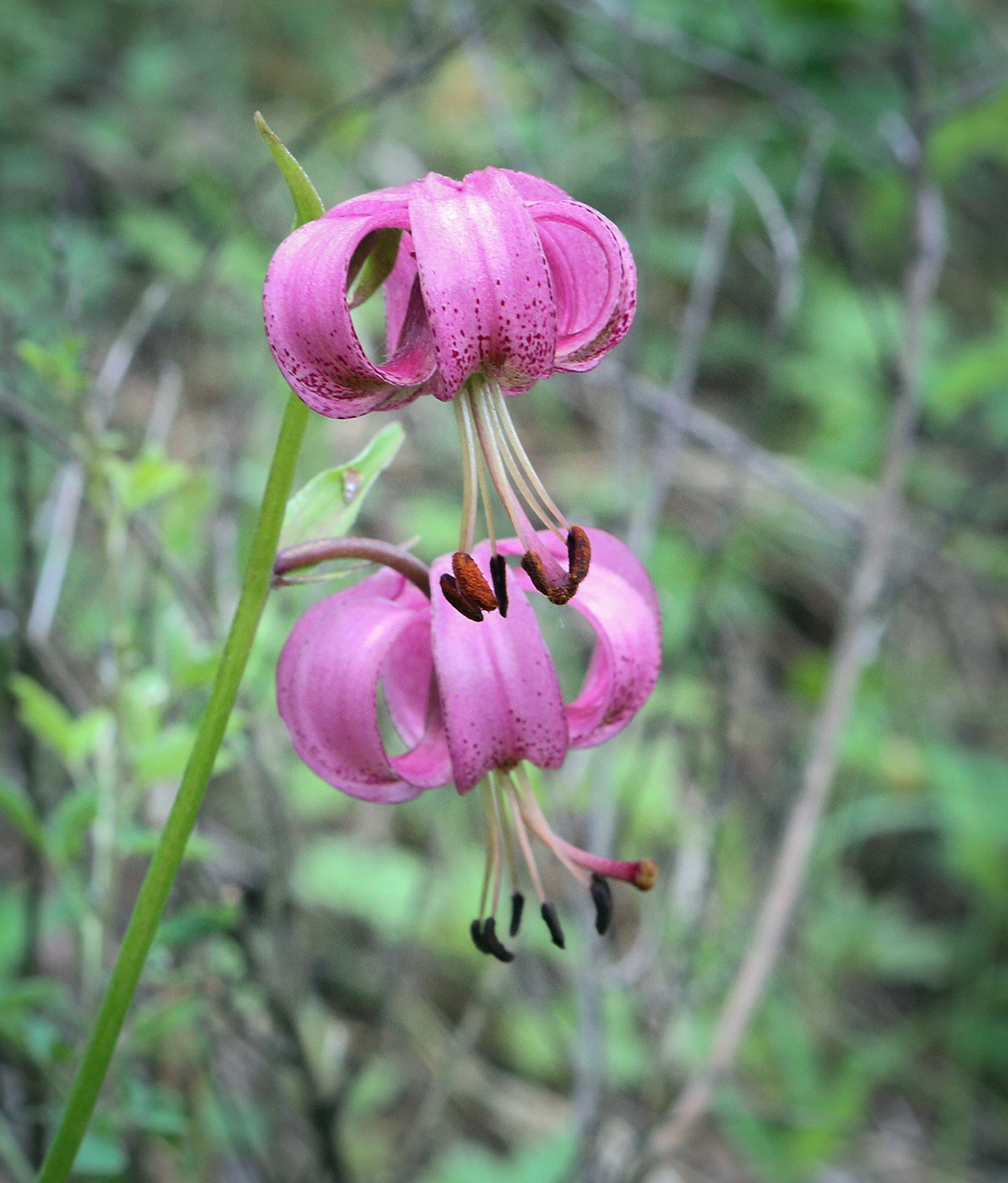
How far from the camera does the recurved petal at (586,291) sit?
0.67 m

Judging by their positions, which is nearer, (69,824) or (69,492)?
(69,824)

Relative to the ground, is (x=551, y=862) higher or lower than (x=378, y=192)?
lower

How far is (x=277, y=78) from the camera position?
12.5 ft

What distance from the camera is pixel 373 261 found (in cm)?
64

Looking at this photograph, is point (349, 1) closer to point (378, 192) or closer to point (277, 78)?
point (277, 78)

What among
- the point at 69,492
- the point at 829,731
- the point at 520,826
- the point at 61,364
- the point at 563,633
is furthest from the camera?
the point at 563,633

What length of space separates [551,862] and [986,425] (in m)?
2.23

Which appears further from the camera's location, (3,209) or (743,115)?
(743,115)

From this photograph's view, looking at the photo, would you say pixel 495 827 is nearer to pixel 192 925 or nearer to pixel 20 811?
pixel 192 925

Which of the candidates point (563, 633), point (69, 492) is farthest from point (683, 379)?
point (69, 492)

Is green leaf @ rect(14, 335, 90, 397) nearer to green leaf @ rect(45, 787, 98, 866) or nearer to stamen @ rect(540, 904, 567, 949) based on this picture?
green leaf @ rect(45, 787, 98, 866)

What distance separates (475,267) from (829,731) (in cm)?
106

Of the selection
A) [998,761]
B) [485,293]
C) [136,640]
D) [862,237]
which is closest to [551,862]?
[136,640]

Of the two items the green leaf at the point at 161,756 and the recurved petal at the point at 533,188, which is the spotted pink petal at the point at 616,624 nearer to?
the recurved petal at the point at 533,188
